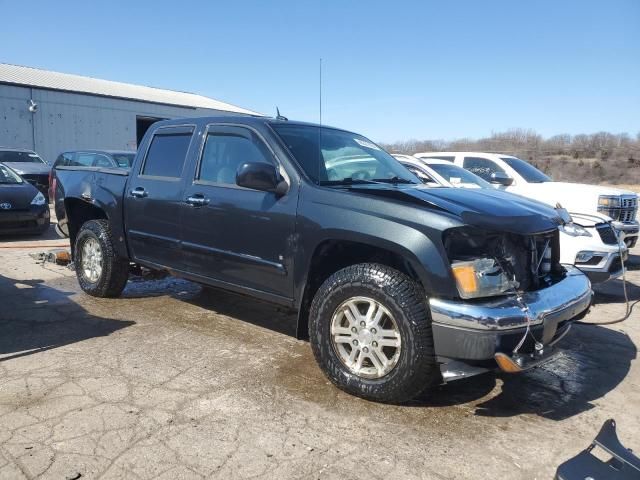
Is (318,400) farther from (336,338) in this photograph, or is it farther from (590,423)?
(590,423)

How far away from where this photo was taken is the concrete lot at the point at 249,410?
107 inches

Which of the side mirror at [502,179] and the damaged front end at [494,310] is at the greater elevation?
the side mirror at [502,179]

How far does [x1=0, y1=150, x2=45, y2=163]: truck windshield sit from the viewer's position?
1565cm

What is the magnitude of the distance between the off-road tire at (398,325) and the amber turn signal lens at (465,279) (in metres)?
0.26

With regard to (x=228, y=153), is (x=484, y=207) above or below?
below

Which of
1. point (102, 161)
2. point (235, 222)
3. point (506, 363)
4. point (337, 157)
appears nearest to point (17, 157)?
point (102, 161)

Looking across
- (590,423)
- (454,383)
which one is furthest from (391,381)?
(590,423)

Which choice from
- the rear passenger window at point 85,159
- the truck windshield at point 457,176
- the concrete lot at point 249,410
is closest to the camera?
the concrete lot at point 249,410

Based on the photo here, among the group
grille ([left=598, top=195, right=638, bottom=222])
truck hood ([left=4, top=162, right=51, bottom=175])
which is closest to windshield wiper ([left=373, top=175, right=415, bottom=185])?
grille ([left=598, top=195, right=638, bottom=222])

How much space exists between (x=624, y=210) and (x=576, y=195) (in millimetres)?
685

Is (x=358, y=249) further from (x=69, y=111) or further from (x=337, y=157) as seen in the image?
(x=69, y=111)

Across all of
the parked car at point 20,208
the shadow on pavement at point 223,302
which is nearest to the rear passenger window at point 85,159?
the parked car at point 20,208

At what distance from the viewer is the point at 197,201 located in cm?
439

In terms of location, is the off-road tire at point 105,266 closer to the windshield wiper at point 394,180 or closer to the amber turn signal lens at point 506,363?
the windshield wiper at point 394,180
